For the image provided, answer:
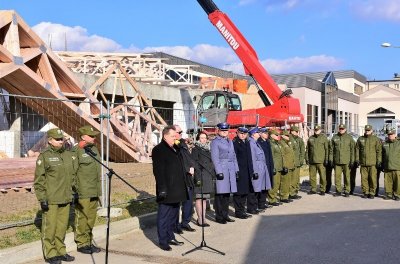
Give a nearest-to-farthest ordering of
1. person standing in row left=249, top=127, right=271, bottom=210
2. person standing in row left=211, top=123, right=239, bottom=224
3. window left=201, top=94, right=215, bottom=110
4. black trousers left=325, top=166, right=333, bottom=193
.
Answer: person standing in row left=211, top=123, right=239, bottom=224 → person standing in row left=249, top=127, right=271, bottom=210 → black trousers left=325, top=166, right=333, bottom=193 → window left=201, top=94, right=215, bottom=110

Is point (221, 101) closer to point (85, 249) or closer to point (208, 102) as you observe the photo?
point (208, 102)

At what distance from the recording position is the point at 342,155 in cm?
1222

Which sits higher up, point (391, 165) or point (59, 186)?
point (59, 186)

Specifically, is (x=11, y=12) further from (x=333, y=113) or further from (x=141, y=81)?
(x=333, y=113)

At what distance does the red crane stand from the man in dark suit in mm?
11697

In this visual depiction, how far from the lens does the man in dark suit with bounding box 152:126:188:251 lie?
702 cm

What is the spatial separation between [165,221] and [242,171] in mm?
2750

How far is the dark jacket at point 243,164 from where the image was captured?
31.0ft

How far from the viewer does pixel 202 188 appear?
8.17 metres

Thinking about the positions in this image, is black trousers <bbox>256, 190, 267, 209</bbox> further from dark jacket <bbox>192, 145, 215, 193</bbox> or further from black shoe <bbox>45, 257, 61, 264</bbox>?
black shoe <bbox>45, 257, 61, 264</bbox>

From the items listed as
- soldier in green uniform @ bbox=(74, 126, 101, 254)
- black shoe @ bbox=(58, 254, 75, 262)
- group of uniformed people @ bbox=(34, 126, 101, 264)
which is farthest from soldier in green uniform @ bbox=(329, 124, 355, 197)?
black shoe @ bbox=(58, 254, 75, 262)

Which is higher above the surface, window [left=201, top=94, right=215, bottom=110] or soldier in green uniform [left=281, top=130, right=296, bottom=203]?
Result: window [left=201, top=94, right=215, bottom=110]

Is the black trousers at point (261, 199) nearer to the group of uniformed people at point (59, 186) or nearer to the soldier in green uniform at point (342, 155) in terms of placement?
the soldier in green uniform at point (342, 155)

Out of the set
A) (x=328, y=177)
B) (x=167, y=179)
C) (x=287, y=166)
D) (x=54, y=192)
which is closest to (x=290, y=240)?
(x=167, y=179)
